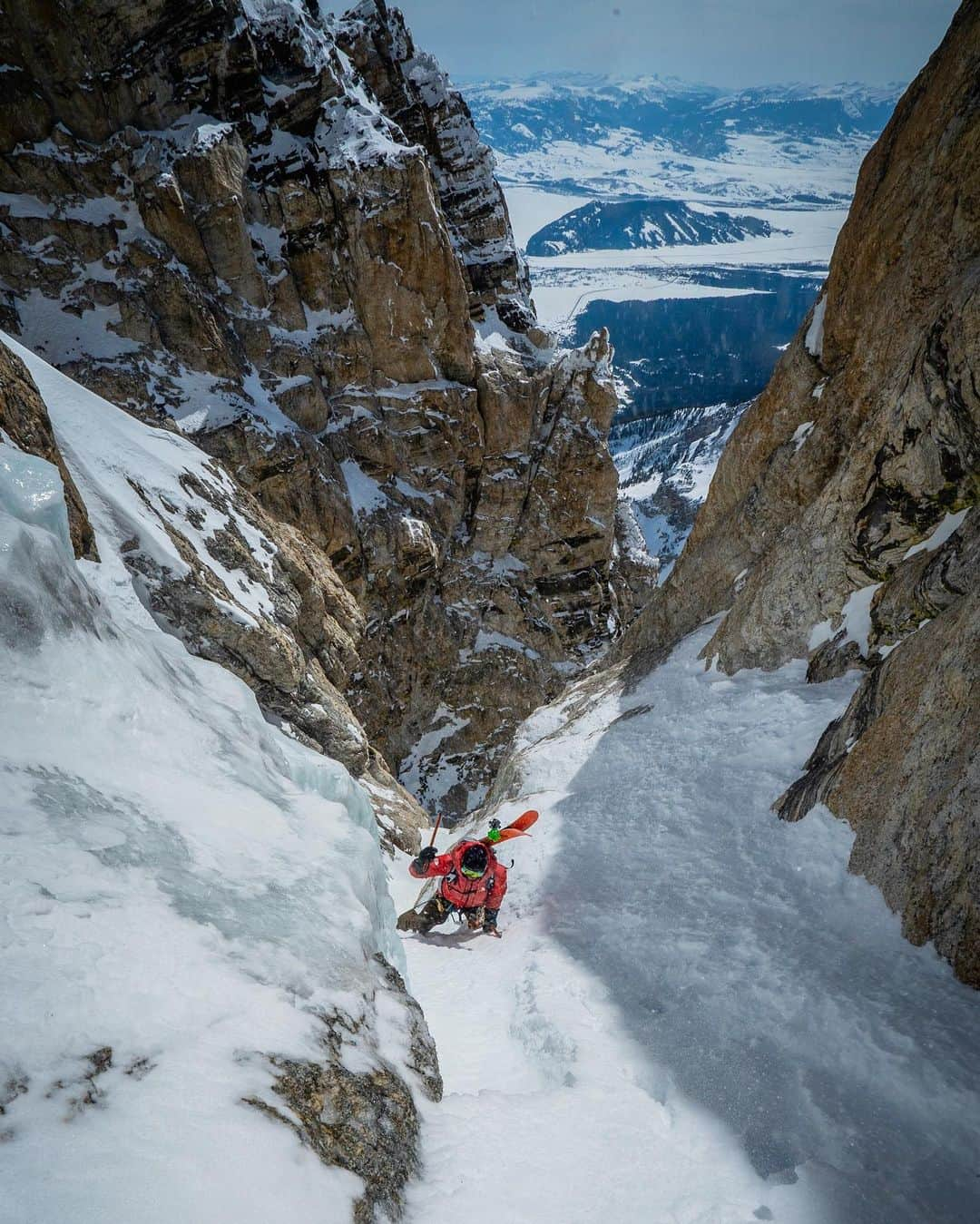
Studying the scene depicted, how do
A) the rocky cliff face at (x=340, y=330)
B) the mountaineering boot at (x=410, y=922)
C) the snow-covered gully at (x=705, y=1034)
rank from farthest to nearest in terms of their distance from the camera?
the rocky cliff face at (x=340, y=330)
the mountaineering boot at (x=410, y=922)
the snow-covered gully at (x=705, y=1034)

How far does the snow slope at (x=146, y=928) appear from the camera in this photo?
2.73 meters

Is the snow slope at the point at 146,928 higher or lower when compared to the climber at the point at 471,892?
higher

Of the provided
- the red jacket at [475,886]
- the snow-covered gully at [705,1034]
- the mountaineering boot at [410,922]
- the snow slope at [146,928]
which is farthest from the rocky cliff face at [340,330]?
the snow slope at [146,928]

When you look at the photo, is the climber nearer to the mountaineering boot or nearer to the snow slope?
the mountaineering boot

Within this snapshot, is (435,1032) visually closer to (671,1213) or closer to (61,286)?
(671,1213)

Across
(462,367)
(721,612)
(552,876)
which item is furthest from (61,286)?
(552,876)

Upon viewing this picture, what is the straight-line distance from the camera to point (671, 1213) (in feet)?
13.5

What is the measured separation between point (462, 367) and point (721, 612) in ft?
91.4

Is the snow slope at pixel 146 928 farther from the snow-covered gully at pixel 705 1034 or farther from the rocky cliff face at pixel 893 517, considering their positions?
the rocky cliff face at pixel 893 517

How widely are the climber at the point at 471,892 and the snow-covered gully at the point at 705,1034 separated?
0.96ft

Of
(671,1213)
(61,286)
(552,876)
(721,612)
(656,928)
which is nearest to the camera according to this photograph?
(671,1213)

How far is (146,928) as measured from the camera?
12.7ft

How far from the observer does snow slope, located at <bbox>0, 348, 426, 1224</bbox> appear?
273 centimetres

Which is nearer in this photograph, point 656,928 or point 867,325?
point 656,928
